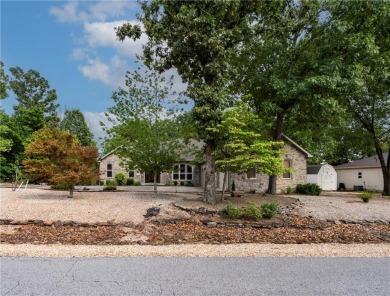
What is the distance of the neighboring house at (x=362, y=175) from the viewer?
98.1 feet

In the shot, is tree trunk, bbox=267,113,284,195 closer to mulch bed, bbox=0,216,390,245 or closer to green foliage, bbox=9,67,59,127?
mulch bed, bbox=0,216,390,245

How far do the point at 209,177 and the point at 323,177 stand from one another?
67.0ft

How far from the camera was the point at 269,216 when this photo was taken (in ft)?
37.3

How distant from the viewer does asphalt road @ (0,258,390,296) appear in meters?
4.82

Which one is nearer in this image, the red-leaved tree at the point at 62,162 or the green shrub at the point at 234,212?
the green shrub at the point at 234,212

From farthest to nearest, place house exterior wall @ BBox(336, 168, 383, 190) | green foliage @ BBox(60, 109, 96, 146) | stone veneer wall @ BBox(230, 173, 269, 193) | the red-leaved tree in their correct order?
green foliage @ BBox(60, 109, 96, 146) → house exterior wall @ BBox(336, 168, 383, 190) → stone veneer wall @ BBox(230, 173, 269, 193) → the red-leaved tree

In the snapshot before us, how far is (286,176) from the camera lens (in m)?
23.5

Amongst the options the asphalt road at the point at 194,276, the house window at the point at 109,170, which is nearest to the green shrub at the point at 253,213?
the asphalt road at the point at 194,276

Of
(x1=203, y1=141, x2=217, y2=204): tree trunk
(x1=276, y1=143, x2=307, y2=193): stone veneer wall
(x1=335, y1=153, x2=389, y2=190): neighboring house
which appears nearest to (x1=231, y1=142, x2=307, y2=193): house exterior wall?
(x1=276, y1=143, x2=307, y2=193): stone veneer wall

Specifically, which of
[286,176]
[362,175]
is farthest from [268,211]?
[362,175]

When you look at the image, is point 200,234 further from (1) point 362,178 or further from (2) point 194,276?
(1) point 362,178

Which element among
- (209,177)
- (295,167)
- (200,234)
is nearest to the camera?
(200,234)

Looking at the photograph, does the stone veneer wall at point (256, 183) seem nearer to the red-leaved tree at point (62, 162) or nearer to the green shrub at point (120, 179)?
the red-leaved tree at point (62, 162)

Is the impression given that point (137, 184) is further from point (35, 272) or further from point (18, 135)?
point (35, 272)
